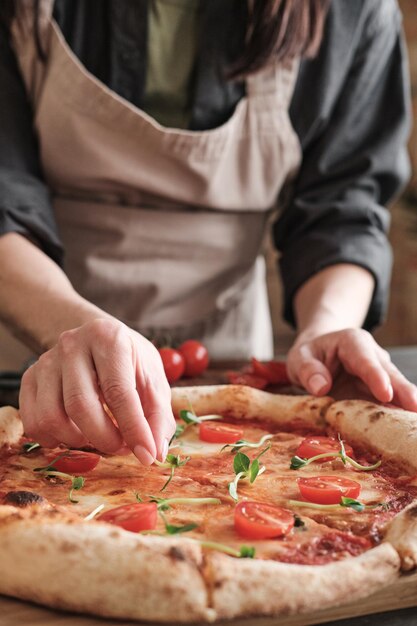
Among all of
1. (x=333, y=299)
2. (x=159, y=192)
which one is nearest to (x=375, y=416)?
(x=333, y=299)

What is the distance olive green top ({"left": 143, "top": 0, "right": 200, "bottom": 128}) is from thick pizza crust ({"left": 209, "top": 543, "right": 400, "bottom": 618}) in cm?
151

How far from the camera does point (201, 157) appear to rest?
2295 millimetres

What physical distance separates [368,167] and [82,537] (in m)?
1.61

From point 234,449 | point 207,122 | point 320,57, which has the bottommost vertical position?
point 234,449

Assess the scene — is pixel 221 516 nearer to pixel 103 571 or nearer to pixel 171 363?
A: pixel 103 571

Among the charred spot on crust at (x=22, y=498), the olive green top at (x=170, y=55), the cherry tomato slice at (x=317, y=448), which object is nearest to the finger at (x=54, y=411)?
the charred spot on crust at (x=22, y=498)

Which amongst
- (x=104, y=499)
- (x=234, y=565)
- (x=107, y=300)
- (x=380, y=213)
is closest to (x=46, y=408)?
(x=104, y=499)

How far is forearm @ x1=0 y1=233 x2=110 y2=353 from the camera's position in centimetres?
168

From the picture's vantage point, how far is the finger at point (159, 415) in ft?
4.18

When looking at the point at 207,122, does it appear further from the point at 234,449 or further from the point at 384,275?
the point at 234,449

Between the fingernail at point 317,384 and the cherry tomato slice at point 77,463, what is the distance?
20.7 inches

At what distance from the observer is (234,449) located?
1.58 meters

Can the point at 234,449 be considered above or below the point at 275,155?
below

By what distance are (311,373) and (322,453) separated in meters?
0.27
